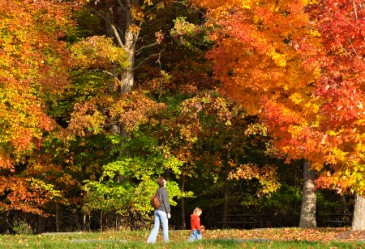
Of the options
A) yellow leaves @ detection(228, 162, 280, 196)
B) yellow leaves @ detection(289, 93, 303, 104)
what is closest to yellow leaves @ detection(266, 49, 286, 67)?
yellow leaves @ detection(289, 93, 303, 104)

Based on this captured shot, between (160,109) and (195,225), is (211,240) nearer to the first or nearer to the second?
(195,225)

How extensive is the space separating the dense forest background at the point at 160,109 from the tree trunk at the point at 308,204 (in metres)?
0.08

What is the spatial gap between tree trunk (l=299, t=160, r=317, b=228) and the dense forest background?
0.08 metres

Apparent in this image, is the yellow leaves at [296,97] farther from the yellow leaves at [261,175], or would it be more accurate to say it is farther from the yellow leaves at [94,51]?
the yellow leaves at [94,51]

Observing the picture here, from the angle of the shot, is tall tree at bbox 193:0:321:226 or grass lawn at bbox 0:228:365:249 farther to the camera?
tall tree at bbox 193:0:321:226

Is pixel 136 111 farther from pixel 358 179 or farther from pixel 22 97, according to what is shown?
pixel 358 179

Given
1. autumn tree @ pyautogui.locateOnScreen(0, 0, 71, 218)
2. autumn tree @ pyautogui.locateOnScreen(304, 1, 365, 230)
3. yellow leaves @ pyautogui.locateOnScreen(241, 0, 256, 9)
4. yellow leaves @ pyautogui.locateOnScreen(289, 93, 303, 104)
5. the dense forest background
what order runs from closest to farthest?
autumn tree @ pyautogui.locateOnScreen(304, 1, 365, 230)
yellow leaves @ pyautogui.locateOnScreen(289, 93, 303, 104)
the dense forest background
yellow leaves @ pyautogui.locateOnScreen(241, 0, 256, 9)
autumn tree @ pyautogui.locateOnScreen(0, 0, 71, 218)

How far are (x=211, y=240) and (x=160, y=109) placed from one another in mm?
12119

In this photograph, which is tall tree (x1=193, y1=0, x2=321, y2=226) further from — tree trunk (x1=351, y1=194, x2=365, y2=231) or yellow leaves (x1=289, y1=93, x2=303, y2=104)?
tree trunk (x1=351, y1=194, x2=365, y2=231)

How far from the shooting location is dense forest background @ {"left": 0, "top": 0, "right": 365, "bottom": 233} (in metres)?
24.0

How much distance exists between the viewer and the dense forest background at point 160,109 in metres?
24.0

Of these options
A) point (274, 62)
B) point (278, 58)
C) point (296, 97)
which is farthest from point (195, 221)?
point (274, 62)

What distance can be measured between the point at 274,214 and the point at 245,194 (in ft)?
5.75

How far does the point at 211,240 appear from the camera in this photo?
63.1 feet
